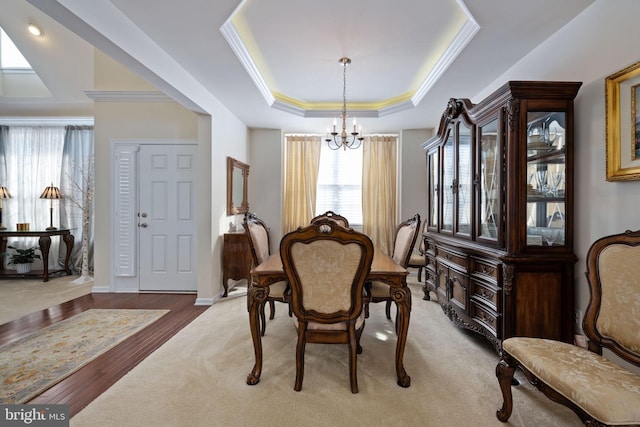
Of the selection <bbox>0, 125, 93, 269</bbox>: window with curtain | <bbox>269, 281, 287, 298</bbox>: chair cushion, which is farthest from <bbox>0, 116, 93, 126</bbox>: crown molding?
<bbox>269, 281, 287, 298</bbox>: chair cushion

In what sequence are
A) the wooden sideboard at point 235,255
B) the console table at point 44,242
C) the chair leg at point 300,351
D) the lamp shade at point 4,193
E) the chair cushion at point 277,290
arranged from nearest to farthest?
1. the chair leg at point 300,351
2. the chair cushion at point 277,290
3. the wooden sideboard at point 235,255
4. the console table at point 44,242
5. the lamp shade at point 4,193

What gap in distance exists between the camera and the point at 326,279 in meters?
1.79

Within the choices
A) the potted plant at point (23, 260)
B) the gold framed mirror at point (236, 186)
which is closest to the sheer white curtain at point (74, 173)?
the potted plant at point (23, 260)

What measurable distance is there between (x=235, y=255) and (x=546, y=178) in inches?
132

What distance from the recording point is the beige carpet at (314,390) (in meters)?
1.62

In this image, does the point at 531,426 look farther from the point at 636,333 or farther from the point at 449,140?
the point at 449,140

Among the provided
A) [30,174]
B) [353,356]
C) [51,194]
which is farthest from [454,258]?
[30,174]

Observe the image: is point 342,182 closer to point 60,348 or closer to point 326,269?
point 326,269

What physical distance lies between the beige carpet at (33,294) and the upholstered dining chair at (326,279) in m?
3.26

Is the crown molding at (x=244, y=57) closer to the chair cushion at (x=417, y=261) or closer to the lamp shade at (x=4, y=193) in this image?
the chair cushion at (x=417, y=261)

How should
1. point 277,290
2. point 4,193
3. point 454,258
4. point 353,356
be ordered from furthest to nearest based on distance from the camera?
point 4,193 < point 454,258 < point 277,290 < point 353,356

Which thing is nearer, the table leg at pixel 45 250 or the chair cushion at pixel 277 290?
the chair cushion at pixel 277 290

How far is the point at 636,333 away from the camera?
1396 mm

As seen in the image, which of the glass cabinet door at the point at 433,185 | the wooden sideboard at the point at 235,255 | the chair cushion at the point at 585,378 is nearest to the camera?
the chair cushion at the point at 585,378
